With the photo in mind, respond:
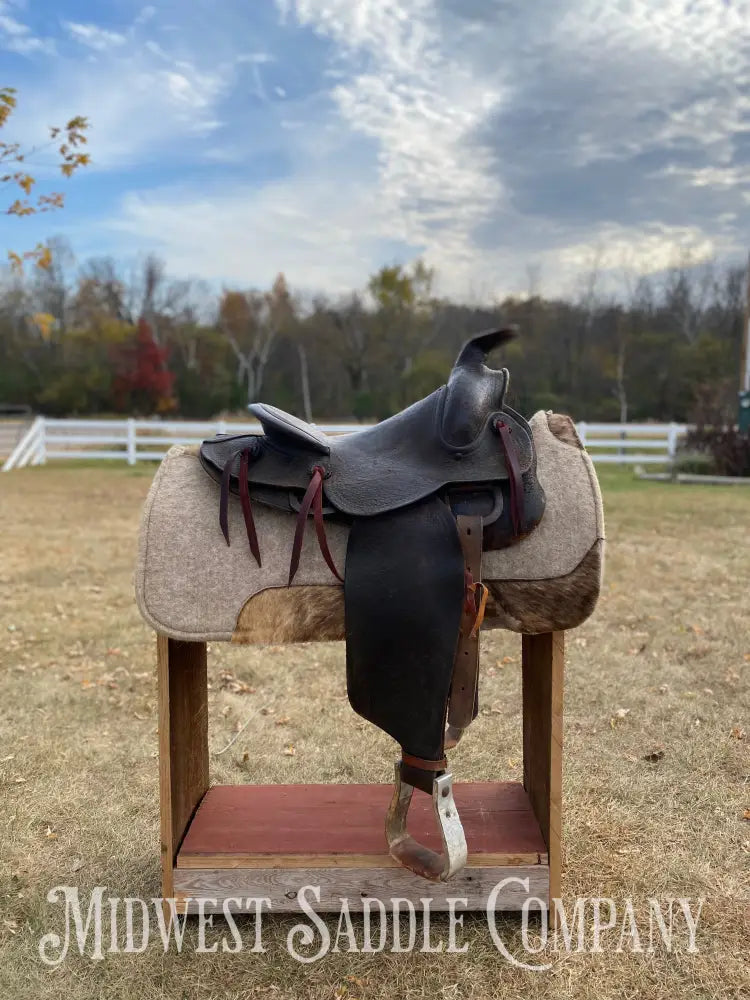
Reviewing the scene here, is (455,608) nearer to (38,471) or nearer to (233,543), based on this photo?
(233,543)

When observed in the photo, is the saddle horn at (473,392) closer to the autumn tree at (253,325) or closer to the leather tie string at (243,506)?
the leather tie string at (243,506)

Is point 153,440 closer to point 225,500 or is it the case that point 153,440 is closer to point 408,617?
point 225,500

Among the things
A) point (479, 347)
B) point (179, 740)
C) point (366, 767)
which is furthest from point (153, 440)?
point (479, 347)

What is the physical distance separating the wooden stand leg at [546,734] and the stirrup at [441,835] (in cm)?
29

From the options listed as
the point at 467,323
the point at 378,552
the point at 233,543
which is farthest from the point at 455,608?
the point at 467,323

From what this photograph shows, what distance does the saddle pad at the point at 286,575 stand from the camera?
1.70m

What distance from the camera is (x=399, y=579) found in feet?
5.31

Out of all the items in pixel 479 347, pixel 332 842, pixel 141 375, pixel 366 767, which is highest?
pixel 141 375

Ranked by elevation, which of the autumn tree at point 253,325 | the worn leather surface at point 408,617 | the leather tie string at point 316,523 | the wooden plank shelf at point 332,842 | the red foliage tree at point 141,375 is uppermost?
the autumn tree at point 253,325

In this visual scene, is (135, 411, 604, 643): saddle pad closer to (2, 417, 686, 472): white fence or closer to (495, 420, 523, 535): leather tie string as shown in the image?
(495, 420, 523, 535): leather tie string

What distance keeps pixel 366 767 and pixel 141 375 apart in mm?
29352

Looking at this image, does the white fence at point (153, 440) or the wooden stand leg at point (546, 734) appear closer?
the wooden stand leg at point (546, 734)

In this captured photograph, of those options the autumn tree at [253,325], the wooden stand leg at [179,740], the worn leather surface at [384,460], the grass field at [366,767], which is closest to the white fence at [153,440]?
the grass field at [366,767]

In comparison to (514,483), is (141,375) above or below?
above
